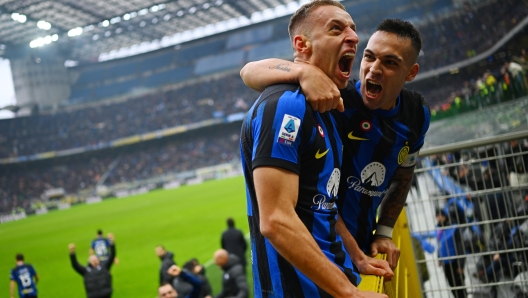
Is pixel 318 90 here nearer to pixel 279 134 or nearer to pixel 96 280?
pixel 279 134

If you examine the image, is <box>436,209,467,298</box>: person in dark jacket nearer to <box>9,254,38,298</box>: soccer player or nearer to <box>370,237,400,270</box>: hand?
<box>370,237,400,270</box>: hand

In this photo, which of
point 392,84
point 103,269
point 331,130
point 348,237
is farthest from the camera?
point 103,269

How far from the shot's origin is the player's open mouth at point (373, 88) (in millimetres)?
2436

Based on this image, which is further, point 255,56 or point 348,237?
point 255,56

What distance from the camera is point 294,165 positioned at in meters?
1.62

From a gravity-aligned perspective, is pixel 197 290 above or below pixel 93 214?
below

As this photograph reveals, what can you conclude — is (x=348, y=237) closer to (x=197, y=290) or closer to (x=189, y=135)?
(x=197, y=290)

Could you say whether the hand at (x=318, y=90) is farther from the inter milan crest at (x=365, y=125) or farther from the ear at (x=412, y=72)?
the ear at (x=412, y=72)

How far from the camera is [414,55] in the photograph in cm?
253

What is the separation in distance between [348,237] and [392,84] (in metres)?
0.78

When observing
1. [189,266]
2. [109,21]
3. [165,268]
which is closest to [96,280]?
[165,268]

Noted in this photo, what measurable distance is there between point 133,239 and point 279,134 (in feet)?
58.6

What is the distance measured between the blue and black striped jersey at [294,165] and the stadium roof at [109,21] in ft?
138

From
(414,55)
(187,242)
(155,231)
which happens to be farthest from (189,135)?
(414,55)
